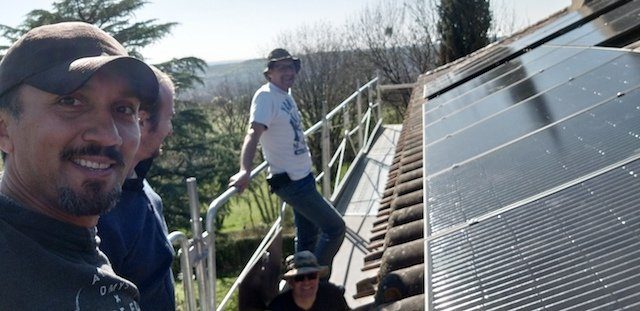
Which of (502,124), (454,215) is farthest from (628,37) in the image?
(454,215)

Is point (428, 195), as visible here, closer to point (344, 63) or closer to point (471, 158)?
point (471, 158)

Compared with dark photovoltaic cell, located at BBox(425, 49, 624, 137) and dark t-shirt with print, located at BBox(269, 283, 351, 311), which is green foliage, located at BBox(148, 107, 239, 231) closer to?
dark photovoltaic cell, located at BBox(425, 49, 624, 137)

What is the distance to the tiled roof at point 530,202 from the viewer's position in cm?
177

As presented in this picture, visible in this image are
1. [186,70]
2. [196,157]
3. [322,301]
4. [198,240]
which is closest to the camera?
[198,240]

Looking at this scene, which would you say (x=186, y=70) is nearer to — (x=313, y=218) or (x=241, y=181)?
(x=313, y=218)

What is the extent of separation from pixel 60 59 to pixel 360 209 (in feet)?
24.0

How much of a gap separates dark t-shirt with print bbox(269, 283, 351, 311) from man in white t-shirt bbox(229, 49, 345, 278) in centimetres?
60

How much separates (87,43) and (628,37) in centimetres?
445

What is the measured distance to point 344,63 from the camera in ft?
127

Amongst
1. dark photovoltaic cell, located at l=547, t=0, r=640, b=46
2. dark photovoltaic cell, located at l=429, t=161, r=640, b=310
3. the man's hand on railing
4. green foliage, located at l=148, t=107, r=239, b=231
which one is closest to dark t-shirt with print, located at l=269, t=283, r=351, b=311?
the man's hand on railing

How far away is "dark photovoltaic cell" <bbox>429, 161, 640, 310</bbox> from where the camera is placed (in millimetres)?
1627

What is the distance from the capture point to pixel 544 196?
2.37 m

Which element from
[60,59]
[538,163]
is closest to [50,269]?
[60,59]

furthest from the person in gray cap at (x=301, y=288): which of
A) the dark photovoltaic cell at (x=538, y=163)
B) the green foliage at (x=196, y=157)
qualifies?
the green foliage at (x=196, y=157)
